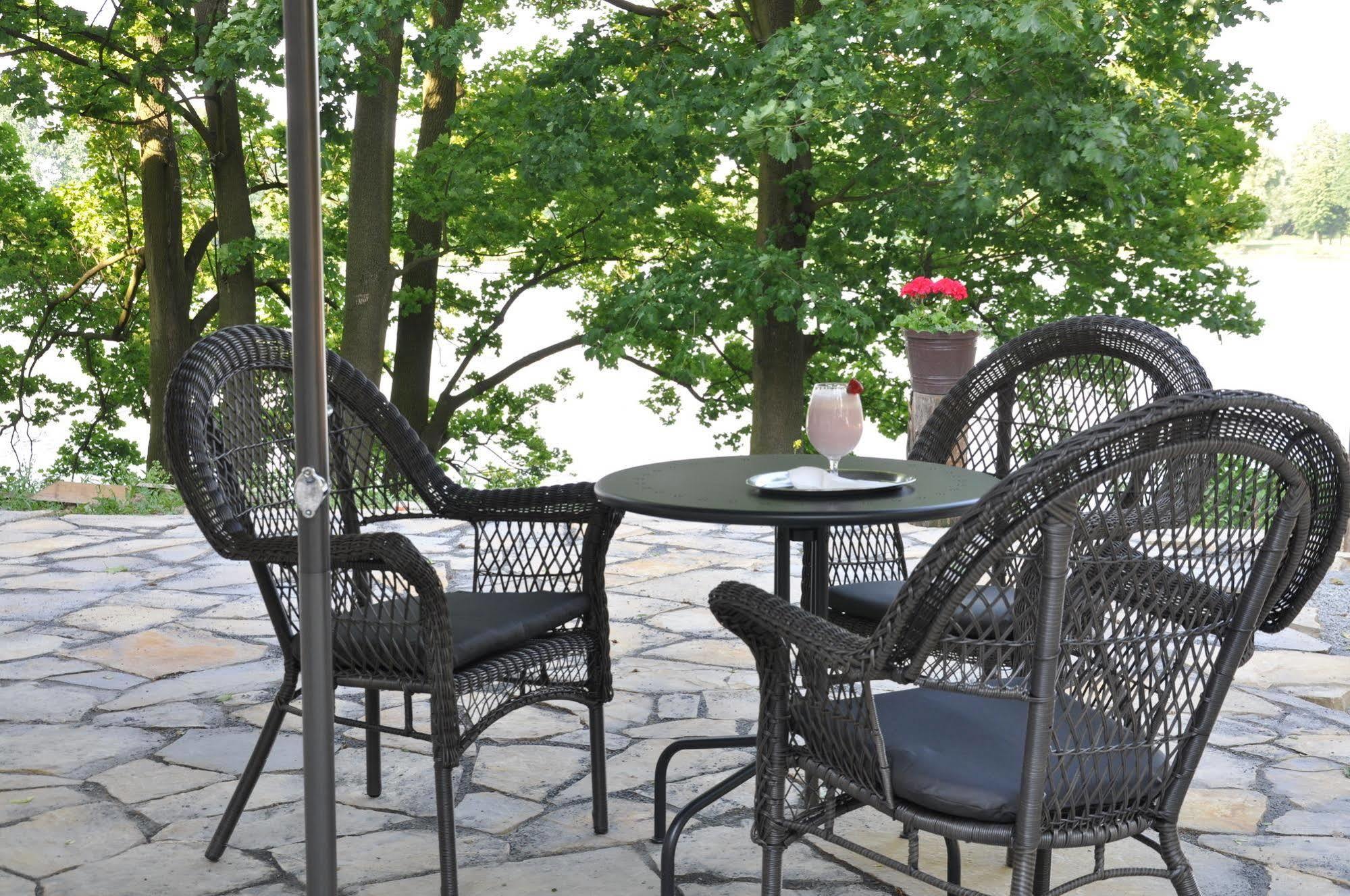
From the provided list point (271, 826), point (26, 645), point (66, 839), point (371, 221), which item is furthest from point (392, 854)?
point (371, 221)

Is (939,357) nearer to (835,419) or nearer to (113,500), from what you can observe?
(835,419)

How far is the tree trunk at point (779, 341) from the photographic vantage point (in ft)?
28.8

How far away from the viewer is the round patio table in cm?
194

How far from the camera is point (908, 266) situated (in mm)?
9016

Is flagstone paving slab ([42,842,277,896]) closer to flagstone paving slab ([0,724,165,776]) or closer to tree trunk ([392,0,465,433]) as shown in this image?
flagstone paving slab ([0,724,165,776])

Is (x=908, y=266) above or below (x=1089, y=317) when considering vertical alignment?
above

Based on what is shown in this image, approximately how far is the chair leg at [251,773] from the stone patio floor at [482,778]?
0.15 ft

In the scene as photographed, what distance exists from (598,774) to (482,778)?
417mm

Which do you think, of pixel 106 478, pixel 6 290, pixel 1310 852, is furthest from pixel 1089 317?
pixel 6 290

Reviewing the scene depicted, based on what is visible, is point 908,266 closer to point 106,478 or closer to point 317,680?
point 106,478

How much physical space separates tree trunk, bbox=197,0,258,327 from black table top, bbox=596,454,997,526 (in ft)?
23.2

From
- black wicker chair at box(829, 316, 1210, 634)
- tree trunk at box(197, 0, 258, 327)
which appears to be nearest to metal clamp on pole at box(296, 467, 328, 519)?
black wicker chair at box(829, 316, 1210, 634)

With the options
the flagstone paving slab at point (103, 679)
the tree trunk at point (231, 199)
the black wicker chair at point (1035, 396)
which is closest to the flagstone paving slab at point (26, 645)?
the flagstone paving slab at point (103, 679)

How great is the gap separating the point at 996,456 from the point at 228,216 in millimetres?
7421
